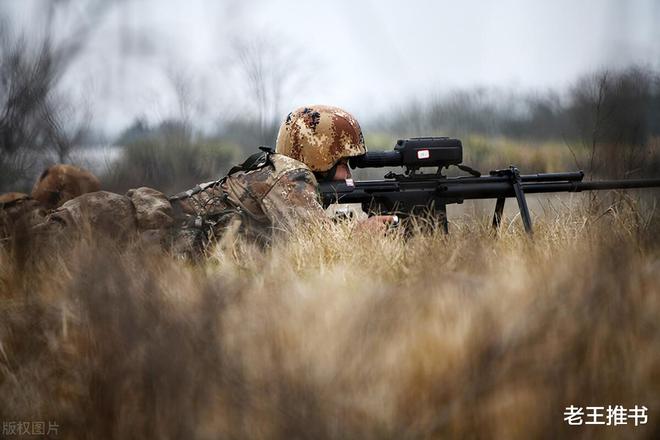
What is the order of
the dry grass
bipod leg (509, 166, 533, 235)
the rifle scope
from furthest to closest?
the rifle scope, bipod leg (509, 166, 533, 235), the dry grass

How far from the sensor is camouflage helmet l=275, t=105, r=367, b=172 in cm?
446

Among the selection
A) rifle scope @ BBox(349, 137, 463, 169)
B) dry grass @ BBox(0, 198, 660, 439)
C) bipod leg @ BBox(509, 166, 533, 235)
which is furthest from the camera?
rifle scope @ BBox(349, 137, 463, 169)

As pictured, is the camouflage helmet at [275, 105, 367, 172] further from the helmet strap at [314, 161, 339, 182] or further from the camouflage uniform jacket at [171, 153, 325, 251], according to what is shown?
the camouflage uniform jacket at [171, 153, 325, 251]

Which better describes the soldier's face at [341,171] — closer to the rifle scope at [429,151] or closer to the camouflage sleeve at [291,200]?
the rifle scope at [429,151]

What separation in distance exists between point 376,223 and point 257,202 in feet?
2.30

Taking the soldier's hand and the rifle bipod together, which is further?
the rifle bipod

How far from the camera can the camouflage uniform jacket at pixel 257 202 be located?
3.95 meters

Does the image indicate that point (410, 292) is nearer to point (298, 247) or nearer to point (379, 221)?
point (298, 247)

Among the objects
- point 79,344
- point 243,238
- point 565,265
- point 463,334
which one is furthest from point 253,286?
point 243,238

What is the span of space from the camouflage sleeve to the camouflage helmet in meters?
0.50

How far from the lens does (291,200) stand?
395 centimetres

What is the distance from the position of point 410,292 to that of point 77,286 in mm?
895

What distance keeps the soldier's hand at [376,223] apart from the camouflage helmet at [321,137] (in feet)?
2.08

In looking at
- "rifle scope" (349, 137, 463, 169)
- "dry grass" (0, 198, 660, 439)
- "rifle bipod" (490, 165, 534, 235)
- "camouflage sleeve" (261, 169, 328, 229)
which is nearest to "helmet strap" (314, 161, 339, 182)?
"rifle scope" (349, 137, 463, 169)
